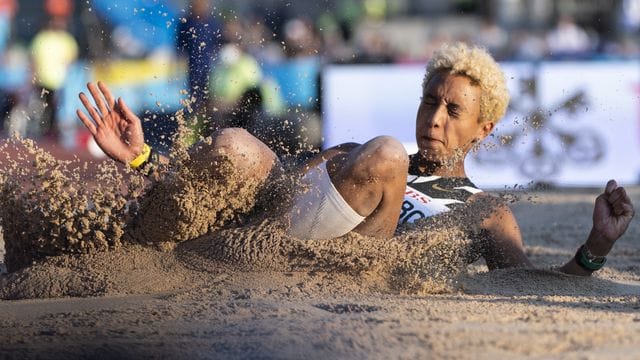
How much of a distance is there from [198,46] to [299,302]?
12.6 feet

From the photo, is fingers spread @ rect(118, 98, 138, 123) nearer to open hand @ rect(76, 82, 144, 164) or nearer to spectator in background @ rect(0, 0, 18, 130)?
open hand @ rect(76, 82, 144, 164)

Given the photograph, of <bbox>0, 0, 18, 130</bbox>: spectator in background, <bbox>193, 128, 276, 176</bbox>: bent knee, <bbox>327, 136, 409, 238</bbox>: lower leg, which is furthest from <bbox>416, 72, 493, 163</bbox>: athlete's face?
<bbox>0, 0, 18, 130</bbox>: spectator in background

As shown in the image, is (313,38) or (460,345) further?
(313,38)

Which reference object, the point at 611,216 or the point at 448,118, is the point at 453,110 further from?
the point at 611,216

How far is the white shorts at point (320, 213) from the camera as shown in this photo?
14.4 ft

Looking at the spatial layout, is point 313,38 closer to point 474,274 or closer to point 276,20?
point 276,20

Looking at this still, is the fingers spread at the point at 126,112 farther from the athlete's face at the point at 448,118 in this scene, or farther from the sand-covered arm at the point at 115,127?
the athlete's face at the point at 448,118

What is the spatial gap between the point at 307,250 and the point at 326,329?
100 cm

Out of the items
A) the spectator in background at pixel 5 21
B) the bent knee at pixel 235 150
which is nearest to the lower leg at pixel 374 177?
the bent knee at pixel 235 150

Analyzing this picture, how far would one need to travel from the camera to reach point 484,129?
5406mm

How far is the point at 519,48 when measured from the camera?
53.9ft

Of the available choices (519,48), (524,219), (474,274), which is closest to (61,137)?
(524,219)

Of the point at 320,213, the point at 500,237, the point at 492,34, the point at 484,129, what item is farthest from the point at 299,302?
the point at 492,34

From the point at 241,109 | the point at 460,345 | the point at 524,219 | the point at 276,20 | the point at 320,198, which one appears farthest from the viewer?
the point at 276,20
